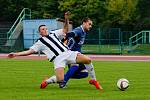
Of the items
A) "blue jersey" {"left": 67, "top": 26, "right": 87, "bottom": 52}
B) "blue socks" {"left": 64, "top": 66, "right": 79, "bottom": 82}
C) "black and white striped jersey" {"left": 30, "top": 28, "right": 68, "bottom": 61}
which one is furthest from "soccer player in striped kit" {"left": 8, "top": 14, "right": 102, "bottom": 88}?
"blue jersey" {"left": 67, "top": 26, "right": 87, "bottom": 52}

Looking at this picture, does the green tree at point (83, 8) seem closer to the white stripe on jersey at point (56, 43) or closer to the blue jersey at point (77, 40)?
the blue jersey at point (77, 40)

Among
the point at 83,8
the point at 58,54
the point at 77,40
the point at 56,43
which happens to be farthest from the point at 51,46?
the point at 83,8

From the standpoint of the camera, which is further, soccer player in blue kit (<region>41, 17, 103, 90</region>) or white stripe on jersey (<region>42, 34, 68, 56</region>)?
soccer player in blue kit (<region>41, 17, 103, 90</region>)

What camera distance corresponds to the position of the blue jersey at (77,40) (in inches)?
582

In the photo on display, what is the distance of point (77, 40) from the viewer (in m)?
15.0

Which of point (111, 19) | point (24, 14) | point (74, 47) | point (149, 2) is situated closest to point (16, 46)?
point (24, 14)

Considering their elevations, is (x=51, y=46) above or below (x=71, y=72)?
above

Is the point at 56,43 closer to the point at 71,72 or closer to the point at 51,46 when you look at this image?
the point at 51,46

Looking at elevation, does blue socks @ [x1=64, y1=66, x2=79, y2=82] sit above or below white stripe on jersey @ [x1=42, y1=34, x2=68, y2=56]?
below

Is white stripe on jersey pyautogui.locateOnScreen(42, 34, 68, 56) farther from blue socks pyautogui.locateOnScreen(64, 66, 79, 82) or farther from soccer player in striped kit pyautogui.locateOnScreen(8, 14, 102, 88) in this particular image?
blue socks pyautogui.locateOnScreen(64, 66, 79, 82)

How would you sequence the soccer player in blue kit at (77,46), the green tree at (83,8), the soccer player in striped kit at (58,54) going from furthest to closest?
1. the green tree at (83,8)
2. the soccer player in blue kit at (77,46)
3. the soccer player in striped kit at (58,54)

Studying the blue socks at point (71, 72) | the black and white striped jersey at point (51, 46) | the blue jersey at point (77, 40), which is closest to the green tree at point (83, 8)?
the blue jersey at point (77, 40)

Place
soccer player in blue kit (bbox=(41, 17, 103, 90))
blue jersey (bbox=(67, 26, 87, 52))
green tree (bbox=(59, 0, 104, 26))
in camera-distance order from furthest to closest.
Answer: green tree (bbox=(59, 0, 104, 26)) → blue jersey (bbox=(67, 26, 87, 52)) → soccer player in blue kit (bbox=(41, 17, 103, 90))

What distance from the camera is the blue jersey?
1479 cm
